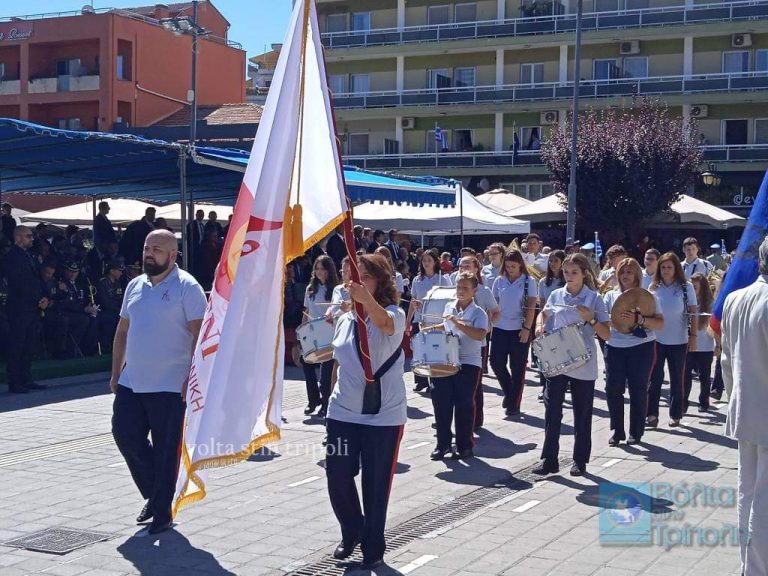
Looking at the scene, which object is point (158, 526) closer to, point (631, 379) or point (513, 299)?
point (631, 379)

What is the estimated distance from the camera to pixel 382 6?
169 ft

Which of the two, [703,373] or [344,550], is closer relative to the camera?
[344,550]

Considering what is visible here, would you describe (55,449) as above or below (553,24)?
below

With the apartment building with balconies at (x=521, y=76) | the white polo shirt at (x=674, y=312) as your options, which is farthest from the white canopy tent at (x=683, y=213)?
the white polo shirt at (x=674, y=312)

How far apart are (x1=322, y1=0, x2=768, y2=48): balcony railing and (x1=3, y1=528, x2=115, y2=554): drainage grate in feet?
138

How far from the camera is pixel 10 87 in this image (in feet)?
167

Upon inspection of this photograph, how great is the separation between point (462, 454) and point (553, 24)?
39.8m

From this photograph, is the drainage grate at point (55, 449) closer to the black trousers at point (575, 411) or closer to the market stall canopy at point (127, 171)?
the black trousers at point (575, 411)

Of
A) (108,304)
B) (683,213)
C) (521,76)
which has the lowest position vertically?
(108,304)

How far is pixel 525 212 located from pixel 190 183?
13818 mm

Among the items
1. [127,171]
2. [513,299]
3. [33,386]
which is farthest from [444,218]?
[33,386]

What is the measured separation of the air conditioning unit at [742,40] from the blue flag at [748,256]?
40707mm

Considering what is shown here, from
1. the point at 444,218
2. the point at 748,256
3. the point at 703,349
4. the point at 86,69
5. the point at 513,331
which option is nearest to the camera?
the point at 748,256

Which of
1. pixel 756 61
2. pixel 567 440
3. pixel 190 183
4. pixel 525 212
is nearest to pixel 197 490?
pixel 567 440
